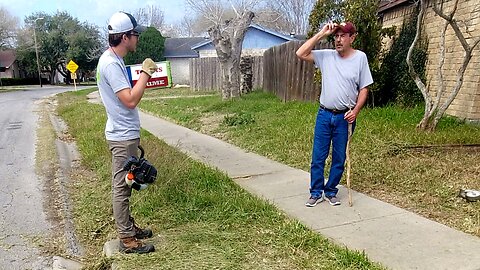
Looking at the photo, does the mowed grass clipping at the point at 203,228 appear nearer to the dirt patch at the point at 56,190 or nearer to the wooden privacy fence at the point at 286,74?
the dirt patch at the point at 56,190

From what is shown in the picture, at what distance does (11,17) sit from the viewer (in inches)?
2414

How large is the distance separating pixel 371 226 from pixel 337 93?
1.30m

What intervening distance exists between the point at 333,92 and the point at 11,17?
68.2m

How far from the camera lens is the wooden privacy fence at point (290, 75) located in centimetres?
1206

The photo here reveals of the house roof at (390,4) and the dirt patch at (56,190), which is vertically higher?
the house roof at (390,4)

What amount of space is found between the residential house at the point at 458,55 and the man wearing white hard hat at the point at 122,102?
21.0 feet

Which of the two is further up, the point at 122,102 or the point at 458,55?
the point at 458,55

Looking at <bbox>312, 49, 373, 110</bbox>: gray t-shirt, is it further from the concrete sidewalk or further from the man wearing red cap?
the concrete sidewalk

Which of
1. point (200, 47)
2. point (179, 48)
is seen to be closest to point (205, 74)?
point (200, 47)

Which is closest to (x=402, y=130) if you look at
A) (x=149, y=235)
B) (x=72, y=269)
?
(x=149, y=235)

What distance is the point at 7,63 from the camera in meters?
64.9

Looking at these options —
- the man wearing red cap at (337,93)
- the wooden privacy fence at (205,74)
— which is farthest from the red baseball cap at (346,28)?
the wooden privacy fence at (205,74)

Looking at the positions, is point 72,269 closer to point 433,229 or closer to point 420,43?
point 433,229

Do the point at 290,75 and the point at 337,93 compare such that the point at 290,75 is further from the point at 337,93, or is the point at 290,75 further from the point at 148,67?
the point at 148,67
